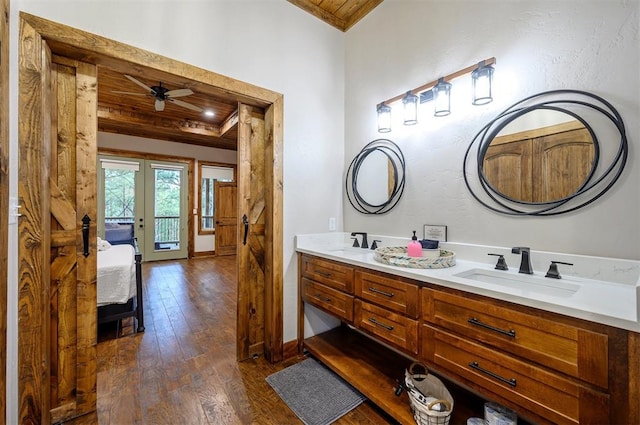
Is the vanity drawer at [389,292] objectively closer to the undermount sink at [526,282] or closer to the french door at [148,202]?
the undermount sink at [526,282]

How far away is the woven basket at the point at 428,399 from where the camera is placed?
132cm

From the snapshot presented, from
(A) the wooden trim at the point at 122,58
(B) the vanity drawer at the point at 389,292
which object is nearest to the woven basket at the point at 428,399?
(B) the vanity drawer at the point at 389,292

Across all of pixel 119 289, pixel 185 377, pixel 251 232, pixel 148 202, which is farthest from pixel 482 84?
pixel 148 202

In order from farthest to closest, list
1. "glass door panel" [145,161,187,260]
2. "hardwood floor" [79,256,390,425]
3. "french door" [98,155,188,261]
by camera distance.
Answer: "glass door panel" [145,161,187,260] < "french door" [98,155,188,261] < "hardwood floor" [79,256,390,425]

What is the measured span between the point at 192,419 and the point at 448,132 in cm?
246

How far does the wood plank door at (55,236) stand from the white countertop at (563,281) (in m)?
1.60

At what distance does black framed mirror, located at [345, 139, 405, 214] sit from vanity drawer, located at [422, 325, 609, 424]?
1.14 metres

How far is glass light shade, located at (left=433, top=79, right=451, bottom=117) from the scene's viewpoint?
1797 millimetres

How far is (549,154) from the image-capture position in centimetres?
141

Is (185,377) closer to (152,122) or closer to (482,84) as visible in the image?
(482,84)

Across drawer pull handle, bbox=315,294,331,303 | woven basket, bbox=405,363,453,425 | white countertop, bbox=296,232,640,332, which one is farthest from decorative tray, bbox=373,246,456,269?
woven basket, bbox=405,363,453,425

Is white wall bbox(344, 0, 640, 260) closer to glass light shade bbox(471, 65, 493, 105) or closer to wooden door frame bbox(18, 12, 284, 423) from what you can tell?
glass light shade bbox(471, 65, 493, 105)

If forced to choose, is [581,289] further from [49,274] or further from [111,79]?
[111,79]

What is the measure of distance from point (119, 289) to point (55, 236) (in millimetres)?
1175
